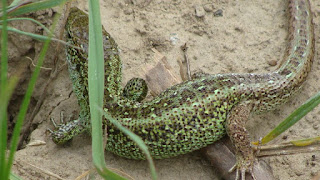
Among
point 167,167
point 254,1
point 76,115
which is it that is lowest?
point 167,167

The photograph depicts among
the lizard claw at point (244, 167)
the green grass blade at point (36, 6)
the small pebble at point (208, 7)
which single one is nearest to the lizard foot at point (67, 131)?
the green grass blade at point (36, 6)

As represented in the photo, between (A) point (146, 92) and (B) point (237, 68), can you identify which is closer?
(A) point (146, 92)

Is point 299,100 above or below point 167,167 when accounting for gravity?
above

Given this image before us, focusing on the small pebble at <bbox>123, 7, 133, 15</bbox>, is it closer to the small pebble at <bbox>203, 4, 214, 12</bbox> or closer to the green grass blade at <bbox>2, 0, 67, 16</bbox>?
the small pebble at <bbox>203, 4, 214, 12</bbox>

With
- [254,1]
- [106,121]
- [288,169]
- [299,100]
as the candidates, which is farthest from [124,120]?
[254,1]

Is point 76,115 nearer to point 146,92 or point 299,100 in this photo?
point 146,92

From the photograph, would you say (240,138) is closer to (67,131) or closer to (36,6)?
(67,131)

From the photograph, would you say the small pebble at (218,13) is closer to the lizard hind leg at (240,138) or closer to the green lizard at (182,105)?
the green lizard at (182,105)
